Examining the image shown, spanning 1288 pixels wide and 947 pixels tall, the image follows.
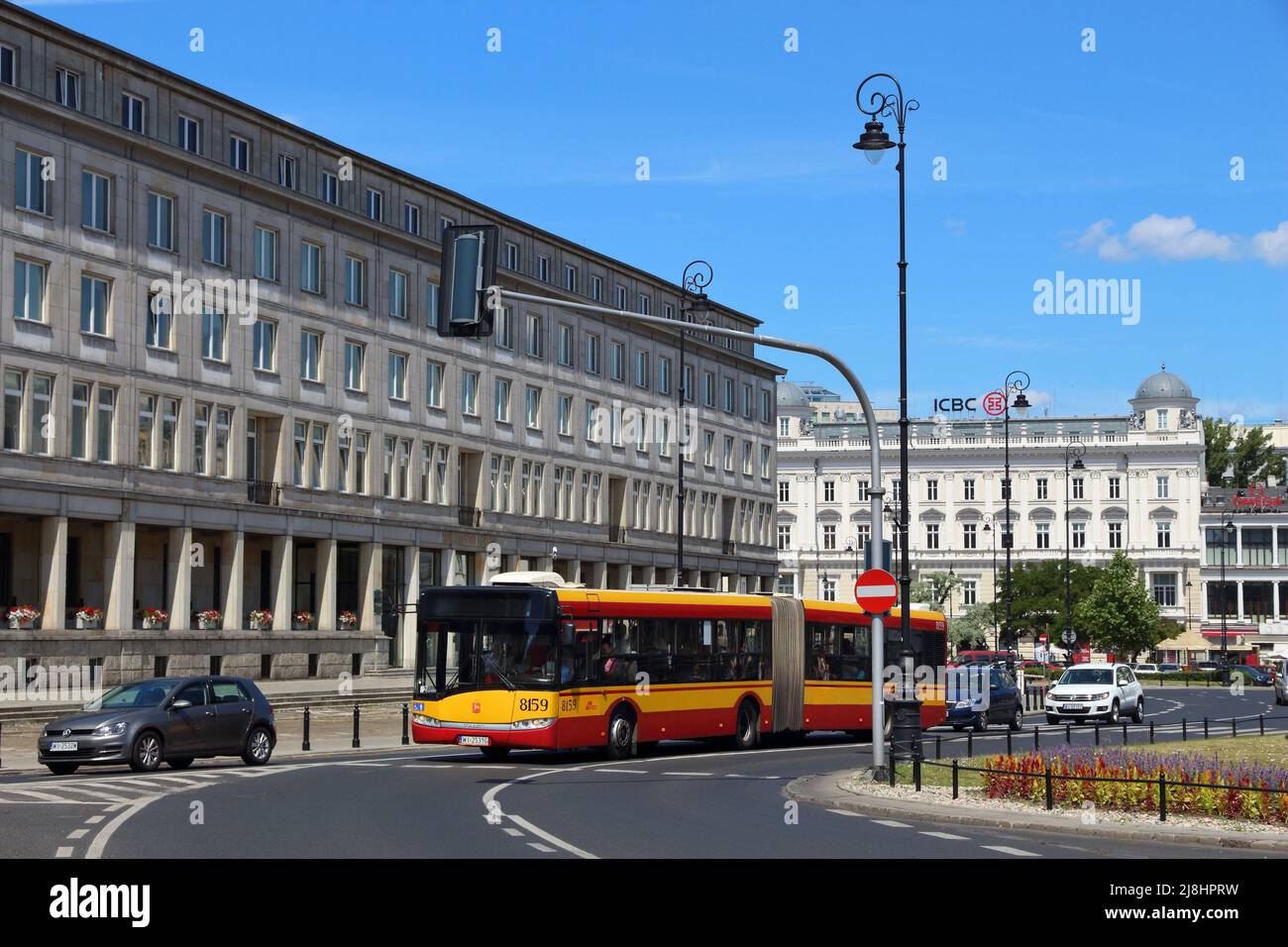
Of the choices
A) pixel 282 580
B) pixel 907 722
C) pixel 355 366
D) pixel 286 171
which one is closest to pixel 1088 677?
pixel 907 722

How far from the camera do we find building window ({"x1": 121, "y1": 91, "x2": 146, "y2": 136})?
51.3 metres

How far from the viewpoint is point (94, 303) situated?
50781mm

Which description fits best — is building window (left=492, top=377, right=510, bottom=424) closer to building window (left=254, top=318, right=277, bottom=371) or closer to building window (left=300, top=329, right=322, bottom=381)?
building window (left=300, top=329, right=322, bottom=381)

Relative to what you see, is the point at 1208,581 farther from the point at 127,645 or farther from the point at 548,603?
the point at 548,603

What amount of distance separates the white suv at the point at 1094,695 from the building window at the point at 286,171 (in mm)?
30350

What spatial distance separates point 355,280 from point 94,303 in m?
13.8

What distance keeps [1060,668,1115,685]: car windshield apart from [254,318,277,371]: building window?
91.2 feet

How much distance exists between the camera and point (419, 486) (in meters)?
66.9

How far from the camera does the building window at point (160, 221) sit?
5278cm

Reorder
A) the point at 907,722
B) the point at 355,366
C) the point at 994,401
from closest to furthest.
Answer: the point at 907,722 < the point at 355,366 < the point at 994,401

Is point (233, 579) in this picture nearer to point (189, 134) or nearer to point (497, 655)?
point (189, 134)

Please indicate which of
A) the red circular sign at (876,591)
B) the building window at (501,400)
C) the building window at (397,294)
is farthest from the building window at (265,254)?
the red circular sign at (876,591)
